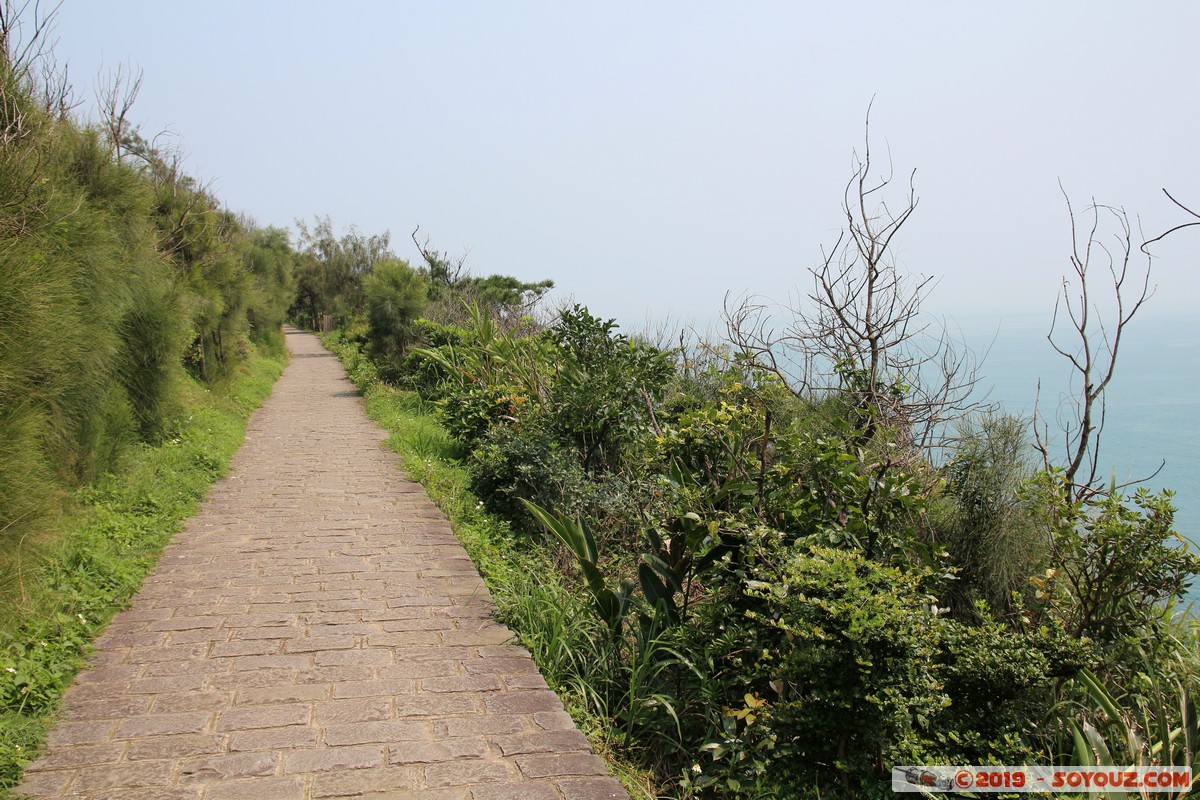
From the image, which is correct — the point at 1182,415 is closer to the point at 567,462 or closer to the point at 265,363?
the point at 567,462

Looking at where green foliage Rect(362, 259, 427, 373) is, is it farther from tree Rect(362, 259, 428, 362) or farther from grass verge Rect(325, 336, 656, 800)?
grass verge Rect(325, 336, 656, 800)

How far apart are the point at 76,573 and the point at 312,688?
2.11 meters

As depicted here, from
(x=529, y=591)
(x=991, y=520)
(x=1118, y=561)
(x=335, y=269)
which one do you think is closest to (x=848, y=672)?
(x=1118, y=561)

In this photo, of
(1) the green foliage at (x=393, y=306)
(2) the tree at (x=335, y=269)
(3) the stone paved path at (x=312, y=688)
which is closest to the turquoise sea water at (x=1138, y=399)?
(3) the stone paved path at (x=312, y=688)

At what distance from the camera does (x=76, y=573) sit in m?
4.84

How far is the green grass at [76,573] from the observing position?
349cm

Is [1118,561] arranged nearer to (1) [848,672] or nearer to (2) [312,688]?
(1) [848,672]

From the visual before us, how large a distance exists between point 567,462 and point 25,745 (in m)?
4.50

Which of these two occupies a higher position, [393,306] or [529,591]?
[393,306]

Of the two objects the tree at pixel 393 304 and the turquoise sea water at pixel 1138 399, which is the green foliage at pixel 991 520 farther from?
the tree at pixel 393 304

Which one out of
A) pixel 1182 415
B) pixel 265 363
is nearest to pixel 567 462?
pixel 1182 415

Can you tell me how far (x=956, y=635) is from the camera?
11.5ft

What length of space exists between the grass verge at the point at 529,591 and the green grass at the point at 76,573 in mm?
2251

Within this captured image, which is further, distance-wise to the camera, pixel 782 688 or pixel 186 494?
pixel 186 494
